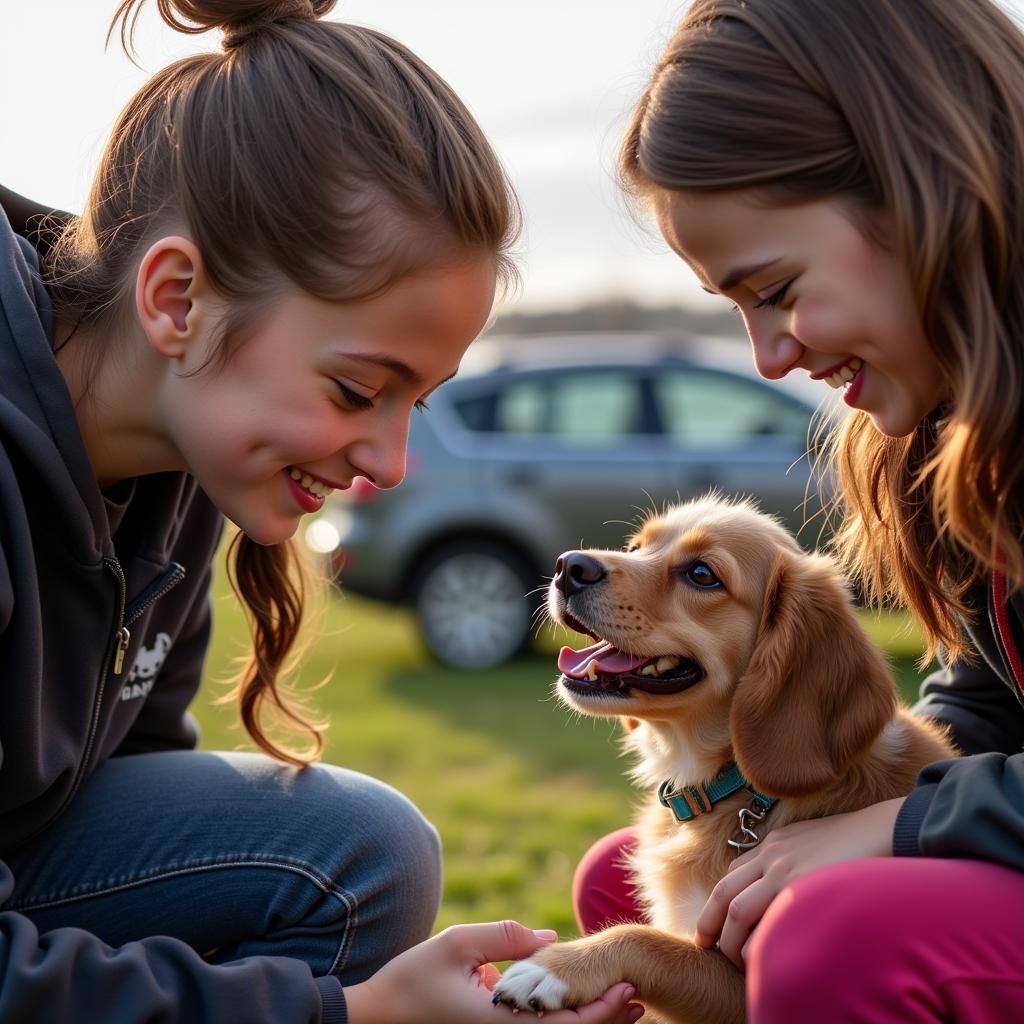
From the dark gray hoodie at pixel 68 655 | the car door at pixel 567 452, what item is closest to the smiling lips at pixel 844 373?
the dark gray hoodie at pixel 68 655

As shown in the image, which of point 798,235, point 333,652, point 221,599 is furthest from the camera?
point 221,599

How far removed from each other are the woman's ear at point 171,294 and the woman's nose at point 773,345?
915 millimetres

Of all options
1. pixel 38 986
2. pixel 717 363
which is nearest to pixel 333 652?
pixel 717 363

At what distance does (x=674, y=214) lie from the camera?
7.28 ft

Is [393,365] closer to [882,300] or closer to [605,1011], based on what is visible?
[882,300]

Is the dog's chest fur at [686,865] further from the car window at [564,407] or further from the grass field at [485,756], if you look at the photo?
the car window at [564,407]

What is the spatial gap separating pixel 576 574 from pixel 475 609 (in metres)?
5.95

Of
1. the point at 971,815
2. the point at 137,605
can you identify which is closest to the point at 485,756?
the point at 137,605

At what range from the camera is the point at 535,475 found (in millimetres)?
8594

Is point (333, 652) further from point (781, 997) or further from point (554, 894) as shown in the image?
point (781, 997)

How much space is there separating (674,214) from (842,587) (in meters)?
0.93

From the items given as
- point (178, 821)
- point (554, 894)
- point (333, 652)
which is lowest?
point (333, 652)

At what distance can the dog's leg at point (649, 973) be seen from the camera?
7.36ft

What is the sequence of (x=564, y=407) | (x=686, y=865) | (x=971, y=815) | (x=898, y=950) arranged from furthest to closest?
(x=564, y=407) → (x=686, y=865) → (x=971, y=815) → (x=898, y=950)
